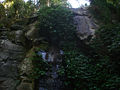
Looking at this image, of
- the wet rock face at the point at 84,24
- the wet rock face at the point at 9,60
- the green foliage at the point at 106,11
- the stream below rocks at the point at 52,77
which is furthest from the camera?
the green foliage at the point at 106,11

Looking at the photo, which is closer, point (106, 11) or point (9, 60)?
point (9, 60)

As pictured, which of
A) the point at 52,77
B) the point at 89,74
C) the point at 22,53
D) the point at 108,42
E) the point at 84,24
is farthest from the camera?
the point at 84,24

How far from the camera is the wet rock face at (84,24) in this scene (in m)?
5.33

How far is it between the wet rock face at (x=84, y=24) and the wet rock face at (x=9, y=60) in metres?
2.28

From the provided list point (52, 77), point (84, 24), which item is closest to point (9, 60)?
point (52, 77)

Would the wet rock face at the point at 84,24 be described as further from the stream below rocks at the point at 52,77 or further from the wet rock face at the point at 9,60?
the wet rock face at the point at 9,60

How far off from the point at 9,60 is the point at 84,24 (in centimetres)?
310

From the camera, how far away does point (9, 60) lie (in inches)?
199

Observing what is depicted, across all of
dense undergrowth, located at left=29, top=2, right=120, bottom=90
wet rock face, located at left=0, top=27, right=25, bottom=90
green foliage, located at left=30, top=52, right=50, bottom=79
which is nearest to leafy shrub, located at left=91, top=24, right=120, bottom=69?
dense undergrowth, located at left=29, top=2, right=120, bottom=90

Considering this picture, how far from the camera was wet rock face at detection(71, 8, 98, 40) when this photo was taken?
Result: 17.5ft

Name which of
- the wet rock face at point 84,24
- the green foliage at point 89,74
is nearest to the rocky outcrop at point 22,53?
the wet rock face at point 84,24

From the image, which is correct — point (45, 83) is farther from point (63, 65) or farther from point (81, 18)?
point (81, 18)

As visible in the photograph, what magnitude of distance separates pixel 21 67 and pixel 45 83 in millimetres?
1061

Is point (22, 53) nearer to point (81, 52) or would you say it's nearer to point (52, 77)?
point (52, 77)
